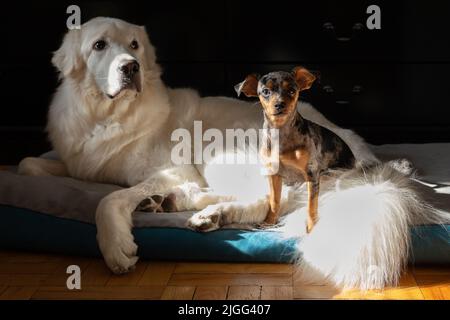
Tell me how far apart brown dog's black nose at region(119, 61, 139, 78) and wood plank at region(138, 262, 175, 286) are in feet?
1.97

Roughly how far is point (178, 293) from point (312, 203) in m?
0.43

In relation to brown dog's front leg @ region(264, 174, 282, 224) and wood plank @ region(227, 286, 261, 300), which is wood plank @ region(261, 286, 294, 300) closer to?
wood plank @ region(227, 286, 261, 300)

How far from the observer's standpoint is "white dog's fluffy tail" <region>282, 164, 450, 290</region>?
1897 mm

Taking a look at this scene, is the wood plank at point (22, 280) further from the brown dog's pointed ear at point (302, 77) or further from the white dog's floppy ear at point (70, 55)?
the brown dog's pointed ear at point (302, 77)

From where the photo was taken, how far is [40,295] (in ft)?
6.25

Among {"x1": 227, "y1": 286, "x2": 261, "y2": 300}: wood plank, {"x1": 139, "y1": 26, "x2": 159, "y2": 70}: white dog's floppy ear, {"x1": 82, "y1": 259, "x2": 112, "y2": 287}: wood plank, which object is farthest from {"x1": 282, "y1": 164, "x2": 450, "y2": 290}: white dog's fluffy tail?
{"x1": 139, "y1": 26, "x2": 159, "y2": 70}: white dog's floppy ear

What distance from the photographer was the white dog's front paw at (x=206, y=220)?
2070 millimetres

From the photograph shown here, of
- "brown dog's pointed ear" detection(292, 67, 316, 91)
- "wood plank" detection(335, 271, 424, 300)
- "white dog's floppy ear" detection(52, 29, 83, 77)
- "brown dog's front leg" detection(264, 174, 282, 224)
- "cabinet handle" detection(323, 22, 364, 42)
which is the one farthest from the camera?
"cabinet handle" detection(323, 22, 364, 42)

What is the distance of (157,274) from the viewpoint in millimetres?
2012

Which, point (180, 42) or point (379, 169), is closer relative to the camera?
point (379, 169)

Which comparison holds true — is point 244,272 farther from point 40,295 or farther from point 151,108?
point 151,108

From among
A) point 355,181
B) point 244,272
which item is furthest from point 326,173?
point 244,272

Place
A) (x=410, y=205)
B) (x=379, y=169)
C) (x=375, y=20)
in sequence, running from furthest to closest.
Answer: (x=375, y=20) < (x=379, y=169) < (x=410, y=205)

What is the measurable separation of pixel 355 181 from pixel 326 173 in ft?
0.29
